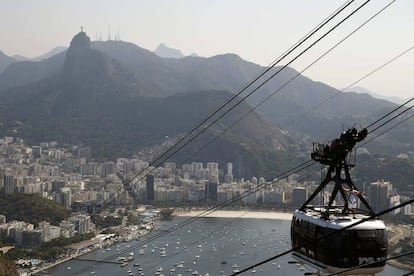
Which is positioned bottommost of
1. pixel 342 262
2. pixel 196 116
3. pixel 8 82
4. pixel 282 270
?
pixel 282 270

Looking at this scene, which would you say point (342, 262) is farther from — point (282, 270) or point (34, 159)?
point (34, 159)

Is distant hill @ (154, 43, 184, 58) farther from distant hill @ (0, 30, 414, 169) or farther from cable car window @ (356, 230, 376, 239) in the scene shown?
cable car window @ (356, 230, 376, 239)

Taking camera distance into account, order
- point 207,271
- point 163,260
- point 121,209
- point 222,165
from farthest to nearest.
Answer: point 222,165 < point 121,209 < point 163,260 < point 207,271

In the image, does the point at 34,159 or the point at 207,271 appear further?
the point at 34,159

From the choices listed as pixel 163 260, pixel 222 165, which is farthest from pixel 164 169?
pixel 163 260

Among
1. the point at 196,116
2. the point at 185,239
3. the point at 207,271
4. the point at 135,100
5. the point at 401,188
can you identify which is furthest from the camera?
the point at 135,100

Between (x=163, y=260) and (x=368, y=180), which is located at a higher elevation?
(x=368, y=180)

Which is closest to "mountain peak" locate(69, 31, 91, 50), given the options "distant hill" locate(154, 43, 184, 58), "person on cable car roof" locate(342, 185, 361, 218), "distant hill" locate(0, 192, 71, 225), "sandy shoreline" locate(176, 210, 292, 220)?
"sandy shoreline" locate(176, 210, 292, 220)

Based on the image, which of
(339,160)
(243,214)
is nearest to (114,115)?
(243,214)
